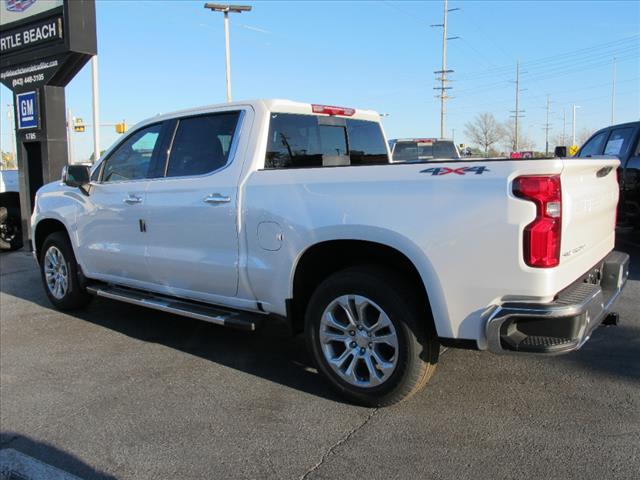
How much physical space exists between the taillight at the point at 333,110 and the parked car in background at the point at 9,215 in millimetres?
8174

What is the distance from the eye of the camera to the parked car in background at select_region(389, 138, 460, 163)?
1219 cm

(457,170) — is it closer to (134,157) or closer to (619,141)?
(134,157)

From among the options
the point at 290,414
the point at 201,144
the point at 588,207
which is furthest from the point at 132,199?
the point at 588,207

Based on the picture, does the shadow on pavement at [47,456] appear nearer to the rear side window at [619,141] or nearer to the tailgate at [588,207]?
the tailgate at [588,207]

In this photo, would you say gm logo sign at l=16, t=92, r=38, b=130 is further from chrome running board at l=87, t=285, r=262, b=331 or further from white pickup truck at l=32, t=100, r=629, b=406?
chrome running board at l=87, t=285, r=262, b=331

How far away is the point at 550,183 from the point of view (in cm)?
293

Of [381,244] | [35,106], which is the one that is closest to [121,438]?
[381,244]

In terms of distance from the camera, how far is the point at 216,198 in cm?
426

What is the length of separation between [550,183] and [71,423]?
3196mm

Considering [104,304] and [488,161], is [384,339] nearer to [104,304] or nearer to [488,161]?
[488,161]

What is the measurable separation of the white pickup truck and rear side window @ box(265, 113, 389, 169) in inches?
0.6

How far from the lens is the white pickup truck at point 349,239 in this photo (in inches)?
120

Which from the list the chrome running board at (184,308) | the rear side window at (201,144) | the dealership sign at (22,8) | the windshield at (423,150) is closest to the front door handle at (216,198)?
the rear side window at (201,144)

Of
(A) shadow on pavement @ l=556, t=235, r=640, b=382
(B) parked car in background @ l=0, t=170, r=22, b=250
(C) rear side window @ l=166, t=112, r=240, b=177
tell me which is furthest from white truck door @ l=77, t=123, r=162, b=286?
(B) parked car in background @ l=0, t=170, r=22, b=250
